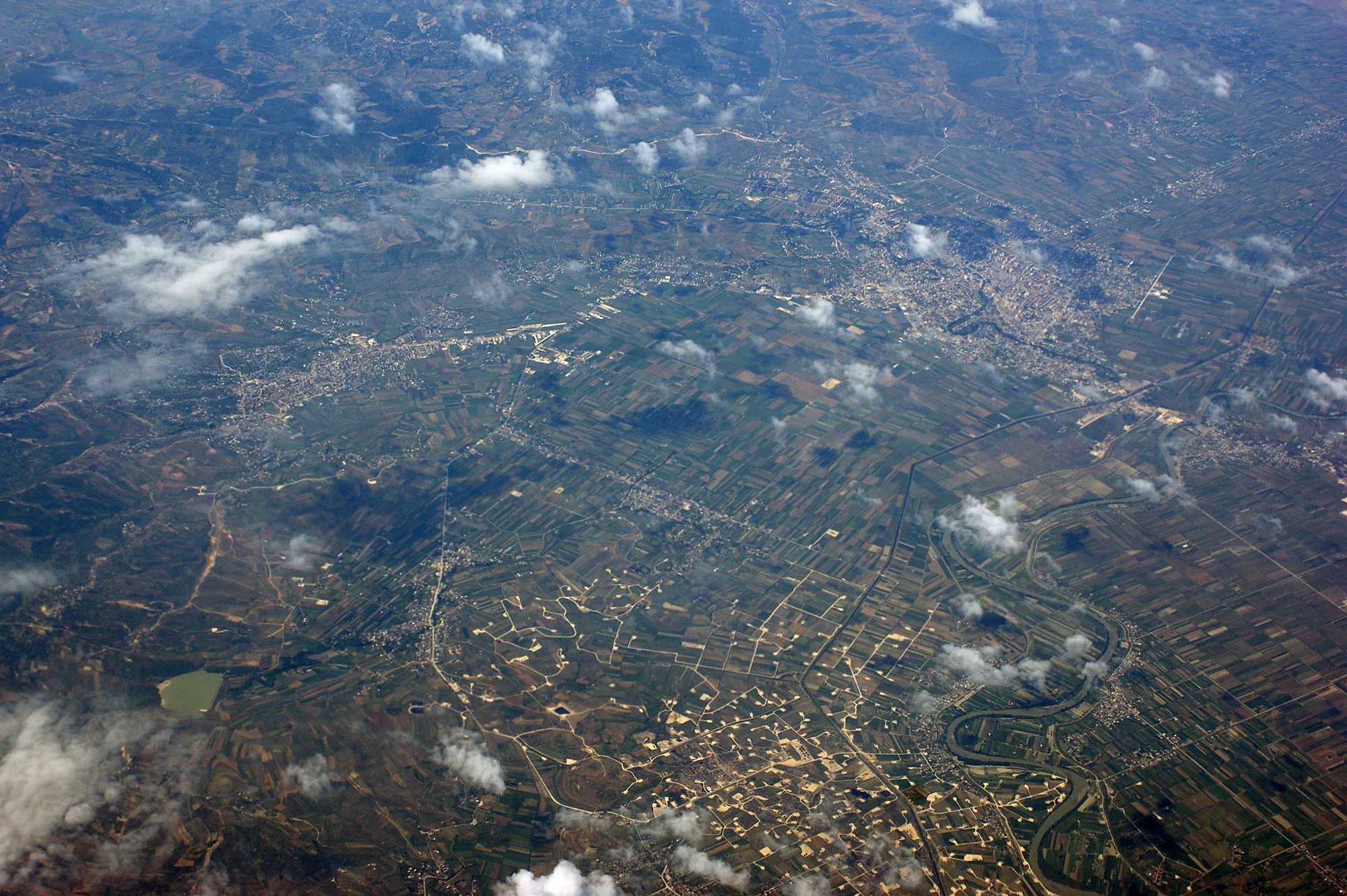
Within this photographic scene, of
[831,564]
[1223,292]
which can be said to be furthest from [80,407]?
[1223,292]

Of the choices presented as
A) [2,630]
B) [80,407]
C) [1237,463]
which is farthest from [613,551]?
[1237,463]

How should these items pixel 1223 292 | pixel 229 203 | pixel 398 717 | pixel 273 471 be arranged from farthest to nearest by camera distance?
pixel 229 203
pixel 1223 292
pixel 273 471
pixel 398 717

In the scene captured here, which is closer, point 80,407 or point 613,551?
point 613,551

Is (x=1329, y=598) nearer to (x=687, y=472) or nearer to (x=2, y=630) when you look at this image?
(x=687, y=472)

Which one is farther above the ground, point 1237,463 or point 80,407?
point 1237,463

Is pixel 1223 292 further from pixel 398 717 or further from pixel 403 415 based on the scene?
pixel 398 717

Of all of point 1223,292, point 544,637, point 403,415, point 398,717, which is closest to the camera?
point 398,717
